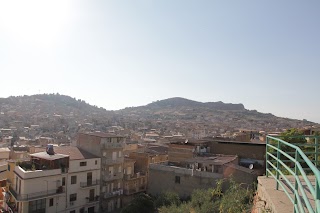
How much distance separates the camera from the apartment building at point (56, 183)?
28.9 metres

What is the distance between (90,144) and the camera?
3750 centimetres

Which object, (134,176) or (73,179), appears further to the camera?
(134,176)

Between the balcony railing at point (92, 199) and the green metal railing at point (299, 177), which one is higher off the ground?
the green metal railing at point (299, 177)

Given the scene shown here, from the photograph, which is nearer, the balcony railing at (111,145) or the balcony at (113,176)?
the balcony railing at (111,145)

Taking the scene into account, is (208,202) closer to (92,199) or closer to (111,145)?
(92,199)

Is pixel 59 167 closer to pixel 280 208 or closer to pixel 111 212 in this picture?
pixel 111 212

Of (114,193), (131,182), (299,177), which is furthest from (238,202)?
(131,182)

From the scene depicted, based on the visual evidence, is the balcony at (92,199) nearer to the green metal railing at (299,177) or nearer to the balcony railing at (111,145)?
the balcony railing at (111,145)

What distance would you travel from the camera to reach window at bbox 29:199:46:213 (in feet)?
95.5

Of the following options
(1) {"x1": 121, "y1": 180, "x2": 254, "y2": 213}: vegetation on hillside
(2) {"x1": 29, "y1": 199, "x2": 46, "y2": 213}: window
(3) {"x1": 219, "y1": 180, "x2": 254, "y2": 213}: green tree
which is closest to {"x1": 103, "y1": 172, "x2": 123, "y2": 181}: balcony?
(2) {"x1": 29, "y1": 199, "x2": 46, "y2": 213}: window

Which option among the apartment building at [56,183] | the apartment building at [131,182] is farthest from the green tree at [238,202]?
the apartment building at [131,182]

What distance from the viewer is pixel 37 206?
97.0ft

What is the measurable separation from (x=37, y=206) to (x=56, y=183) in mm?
2580

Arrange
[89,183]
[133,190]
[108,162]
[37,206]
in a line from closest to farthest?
[37,206] → [89,183] → [108,162] → [133,190]
